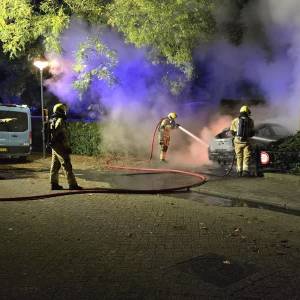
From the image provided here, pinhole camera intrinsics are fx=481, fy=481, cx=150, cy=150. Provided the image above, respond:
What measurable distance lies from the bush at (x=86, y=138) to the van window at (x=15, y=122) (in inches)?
60.6

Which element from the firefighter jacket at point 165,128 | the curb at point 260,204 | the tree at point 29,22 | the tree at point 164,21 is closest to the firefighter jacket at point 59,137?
the curb at point 260,204

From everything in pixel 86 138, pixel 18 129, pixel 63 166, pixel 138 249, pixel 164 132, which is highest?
pixel 18 129

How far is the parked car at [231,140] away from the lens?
13482 mm

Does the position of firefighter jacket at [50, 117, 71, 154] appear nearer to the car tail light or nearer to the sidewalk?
the sidewalk

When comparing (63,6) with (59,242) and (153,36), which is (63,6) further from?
(59,242)

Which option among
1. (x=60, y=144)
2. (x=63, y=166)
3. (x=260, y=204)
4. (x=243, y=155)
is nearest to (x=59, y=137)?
(x=60, y=144)

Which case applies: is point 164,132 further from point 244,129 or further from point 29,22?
point 29,22

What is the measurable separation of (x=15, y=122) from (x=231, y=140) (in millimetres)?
6829

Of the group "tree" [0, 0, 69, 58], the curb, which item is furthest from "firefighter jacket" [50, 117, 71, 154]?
"tree" [0, 0, 69, 58]

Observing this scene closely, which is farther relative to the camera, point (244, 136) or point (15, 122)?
point (15, 122)

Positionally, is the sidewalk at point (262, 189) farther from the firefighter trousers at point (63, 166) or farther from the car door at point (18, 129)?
the car door at point (18, 129)

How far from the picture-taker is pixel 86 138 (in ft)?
54.9

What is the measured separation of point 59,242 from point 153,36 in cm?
952

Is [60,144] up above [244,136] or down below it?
below
